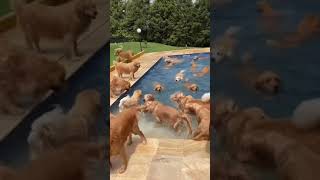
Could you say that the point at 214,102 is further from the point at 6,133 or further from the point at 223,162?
the point at 6,133

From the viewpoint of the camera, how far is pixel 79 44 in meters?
2.36

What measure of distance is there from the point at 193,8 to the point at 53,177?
4.07 metres

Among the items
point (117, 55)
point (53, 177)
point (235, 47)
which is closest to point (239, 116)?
point (235, 47)

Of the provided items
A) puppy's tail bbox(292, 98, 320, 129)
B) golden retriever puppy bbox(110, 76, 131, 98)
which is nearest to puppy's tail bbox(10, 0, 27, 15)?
puppy's tail bbox(292, 98, 320, 129)

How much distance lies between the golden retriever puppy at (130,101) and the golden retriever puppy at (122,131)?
13.5 inches

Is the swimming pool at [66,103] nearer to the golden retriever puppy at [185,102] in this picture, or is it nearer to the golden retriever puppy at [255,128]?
the golden retriever puppy at [255,128]

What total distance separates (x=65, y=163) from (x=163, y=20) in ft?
12.7

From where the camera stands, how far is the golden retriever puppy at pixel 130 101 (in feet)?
16.5

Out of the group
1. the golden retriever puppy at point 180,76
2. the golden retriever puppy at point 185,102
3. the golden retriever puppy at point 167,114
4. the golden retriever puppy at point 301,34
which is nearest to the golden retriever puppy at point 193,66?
the golden retriever puppy at point 180,76

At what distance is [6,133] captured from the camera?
2.20 meters

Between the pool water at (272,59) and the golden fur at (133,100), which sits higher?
the pool water at (272,59)

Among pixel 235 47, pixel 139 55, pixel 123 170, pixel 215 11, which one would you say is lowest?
pixel 123 170

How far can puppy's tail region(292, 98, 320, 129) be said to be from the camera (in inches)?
85.2

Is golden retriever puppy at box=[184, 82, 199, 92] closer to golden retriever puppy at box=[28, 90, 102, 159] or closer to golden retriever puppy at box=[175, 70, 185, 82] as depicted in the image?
golden retriever puppy at box=[175, 70, 185, 82]
